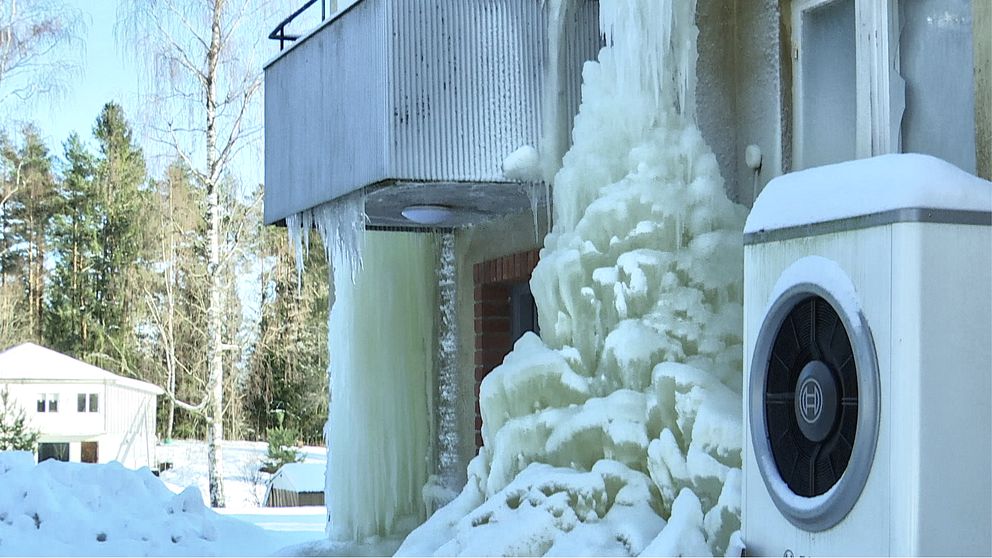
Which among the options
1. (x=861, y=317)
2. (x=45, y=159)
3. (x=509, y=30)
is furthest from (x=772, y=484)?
(x=45, y=159)

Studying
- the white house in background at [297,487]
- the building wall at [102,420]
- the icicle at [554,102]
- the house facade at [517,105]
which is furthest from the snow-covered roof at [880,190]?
the building wall at [102,420]

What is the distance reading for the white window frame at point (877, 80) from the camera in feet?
14.8

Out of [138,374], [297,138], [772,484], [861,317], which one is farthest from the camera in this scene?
[138,374]

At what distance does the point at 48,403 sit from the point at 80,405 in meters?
0.93

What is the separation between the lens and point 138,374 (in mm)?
31188

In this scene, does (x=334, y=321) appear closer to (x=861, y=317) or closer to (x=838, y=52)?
(x=838, y=52)

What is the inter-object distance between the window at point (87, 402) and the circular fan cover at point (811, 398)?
25.8 metres

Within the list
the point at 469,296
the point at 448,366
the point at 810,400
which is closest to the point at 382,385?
the point at 448,366

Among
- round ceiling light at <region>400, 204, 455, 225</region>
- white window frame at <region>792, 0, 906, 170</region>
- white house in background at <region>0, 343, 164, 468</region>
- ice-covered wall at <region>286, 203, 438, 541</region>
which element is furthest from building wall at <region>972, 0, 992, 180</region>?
white house in background at <region>0, 343, 164, 468</region>

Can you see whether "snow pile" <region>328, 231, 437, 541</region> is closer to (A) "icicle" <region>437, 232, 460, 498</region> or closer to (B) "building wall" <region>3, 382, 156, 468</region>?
(A) "icicle" <region>437, 232, 460, 498</region>

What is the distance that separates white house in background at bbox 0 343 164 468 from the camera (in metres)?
27.3

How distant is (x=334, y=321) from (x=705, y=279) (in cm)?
414

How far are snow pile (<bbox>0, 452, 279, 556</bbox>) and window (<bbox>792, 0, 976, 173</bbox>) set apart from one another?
19.9ft

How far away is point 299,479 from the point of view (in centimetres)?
1975
